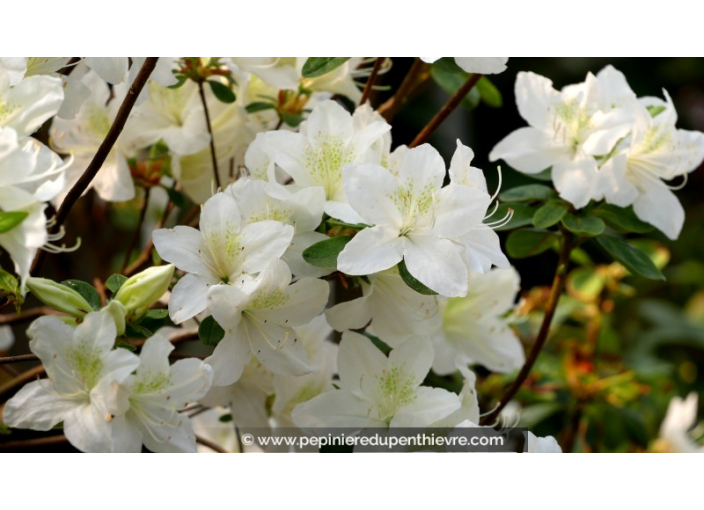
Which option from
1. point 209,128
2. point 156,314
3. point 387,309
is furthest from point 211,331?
point 209,128

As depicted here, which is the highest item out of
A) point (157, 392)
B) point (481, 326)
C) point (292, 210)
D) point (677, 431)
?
point (292, 210)

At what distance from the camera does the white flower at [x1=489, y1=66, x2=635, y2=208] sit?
2.92 feet

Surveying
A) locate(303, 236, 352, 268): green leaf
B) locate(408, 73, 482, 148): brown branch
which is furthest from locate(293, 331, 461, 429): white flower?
locate(408, 73, 482, 148): brown branch

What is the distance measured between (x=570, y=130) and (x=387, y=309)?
0.94 ft

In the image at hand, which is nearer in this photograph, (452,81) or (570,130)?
(570,130)

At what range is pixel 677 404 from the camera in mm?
1329

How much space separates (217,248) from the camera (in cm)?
74

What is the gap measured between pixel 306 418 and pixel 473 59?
1.26 feet

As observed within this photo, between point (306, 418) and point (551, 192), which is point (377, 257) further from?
point (551, 192)

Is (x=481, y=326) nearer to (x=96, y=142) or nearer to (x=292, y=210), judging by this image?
(x=292, y=210)

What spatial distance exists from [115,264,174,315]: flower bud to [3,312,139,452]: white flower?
0.03 metres

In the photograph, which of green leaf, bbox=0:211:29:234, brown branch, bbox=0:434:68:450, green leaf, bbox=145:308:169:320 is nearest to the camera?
green leaf, bbox=0:211:29:234

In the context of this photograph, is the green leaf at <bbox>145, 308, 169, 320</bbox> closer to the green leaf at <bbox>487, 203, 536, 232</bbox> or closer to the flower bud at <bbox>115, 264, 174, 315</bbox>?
the flower bud at <bbox>115, 264, 174, 315</bbox>

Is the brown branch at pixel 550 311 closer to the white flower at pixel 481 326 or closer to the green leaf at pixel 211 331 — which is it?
the white flower at pixel 481 326
